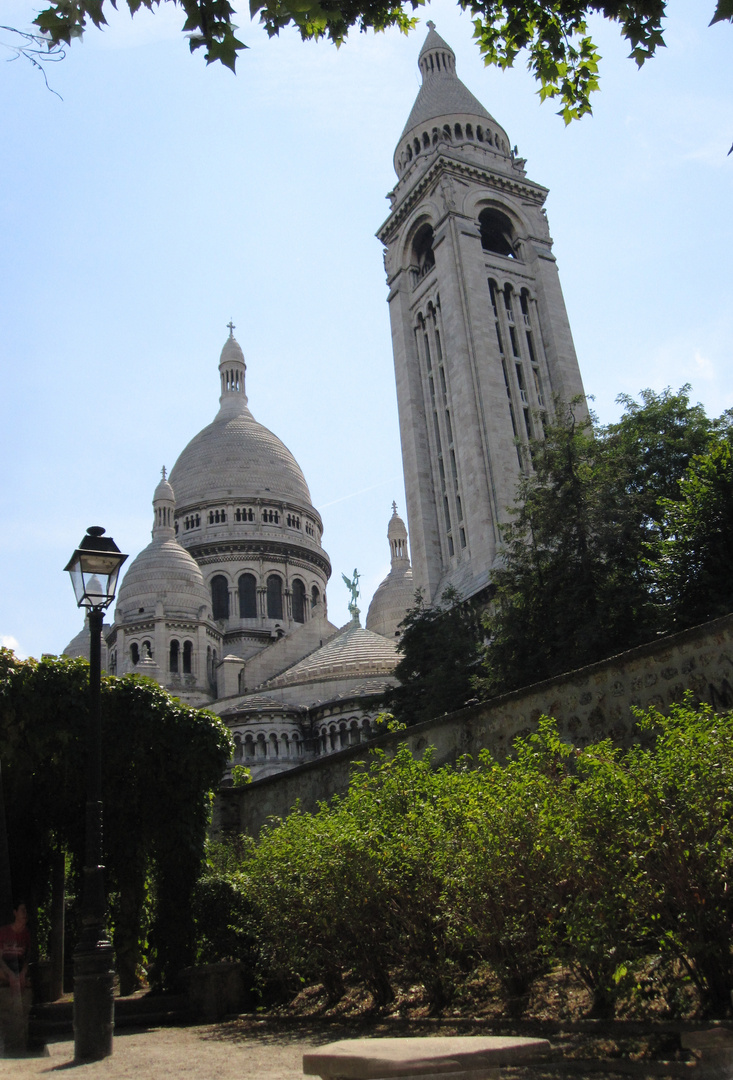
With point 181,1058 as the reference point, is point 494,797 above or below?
above

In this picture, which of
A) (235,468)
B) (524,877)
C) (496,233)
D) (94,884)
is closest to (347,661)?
(496,233)

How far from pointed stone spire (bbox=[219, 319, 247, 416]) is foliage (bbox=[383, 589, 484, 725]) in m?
44.6

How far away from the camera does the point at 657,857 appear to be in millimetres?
6664

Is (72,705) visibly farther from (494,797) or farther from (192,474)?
(192,474)

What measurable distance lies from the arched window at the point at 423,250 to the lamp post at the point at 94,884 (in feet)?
132

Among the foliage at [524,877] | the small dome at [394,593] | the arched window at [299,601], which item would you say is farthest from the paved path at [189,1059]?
the arched window at [299,601]

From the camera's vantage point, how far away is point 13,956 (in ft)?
30.9

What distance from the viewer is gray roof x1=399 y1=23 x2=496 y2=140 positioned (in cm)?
4784

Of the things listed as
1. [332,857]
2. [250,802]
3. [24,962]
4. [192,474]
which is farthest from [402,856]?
[192,474]

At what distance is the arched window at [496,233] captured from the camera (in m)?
46.9

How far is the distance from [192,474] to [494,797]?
58767 millimetres

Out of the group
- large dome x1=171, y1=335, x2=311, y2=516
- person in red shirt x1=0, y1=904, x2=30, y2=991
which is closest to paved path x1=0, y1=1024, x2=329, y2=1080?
person in red shirt x1=0, y1=904, x2=30, y2=991

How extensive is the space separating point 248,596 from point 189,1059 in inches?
2032

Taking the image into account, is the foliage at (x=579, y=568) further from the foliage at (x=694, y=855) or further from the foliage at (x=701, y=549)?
the foliage at (x=694, y=855)
